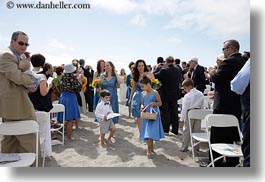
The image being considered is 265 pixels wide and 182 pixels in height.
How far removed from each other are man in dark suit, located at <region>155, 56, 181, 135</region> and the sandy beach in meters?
0.25

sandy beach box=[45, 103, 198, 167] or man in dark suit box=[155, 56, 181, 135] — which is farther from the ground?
man in dark suit box=[155, 56, 181, 135]

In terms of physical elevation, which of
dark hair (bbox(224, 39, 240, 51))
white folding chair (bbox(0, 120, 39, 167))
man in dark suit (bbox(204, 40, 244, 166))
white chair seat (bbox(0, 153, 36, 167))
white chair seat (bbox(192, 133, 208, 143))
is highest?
dark hair (bbox(224, 39, 240, 51))

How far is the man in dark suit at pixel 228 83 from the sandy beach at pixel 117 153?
2.09 feet

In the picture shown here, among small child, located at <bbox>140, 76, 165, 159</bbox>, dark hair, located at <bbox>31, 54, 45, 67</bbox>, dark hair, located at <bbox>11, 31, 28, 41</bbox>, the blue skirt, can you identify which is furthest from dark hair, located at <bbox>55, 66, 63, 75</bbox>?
dark hair, located at <bbox>11, 31, 28, 41</bbox>

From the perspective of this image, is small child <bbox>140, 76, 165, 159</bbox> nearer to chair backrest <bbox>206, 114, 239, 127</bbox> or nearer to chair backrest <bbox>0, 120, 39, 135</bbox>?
chair backrest <bbox>206, 114, 239, 127</bbox>

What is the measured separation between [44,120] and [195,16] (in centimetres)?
186

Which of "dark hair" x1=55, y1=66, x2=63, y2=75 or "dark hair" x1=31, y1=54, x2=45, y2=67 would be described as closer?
"dark hair" x1=31, y1=54, x2=45, y2=67

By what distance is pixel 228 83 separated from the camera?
2617 millimetres

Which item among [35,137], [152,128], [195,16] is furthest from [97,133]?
[195,16]

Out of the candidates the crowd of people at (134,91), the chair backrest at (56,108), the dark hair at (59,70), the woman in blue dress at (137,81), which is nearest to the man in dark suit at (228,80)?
the crowd of people at (134,91)

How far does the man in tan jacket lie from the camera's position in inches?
82.5

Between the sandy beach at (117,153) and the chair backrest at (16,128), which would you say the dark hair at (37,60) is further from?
the sandy beach at (117,153)

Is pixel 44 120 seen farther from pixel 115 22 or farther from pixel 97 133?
pixel 97 133

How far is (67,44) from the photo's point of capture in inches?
94.4
